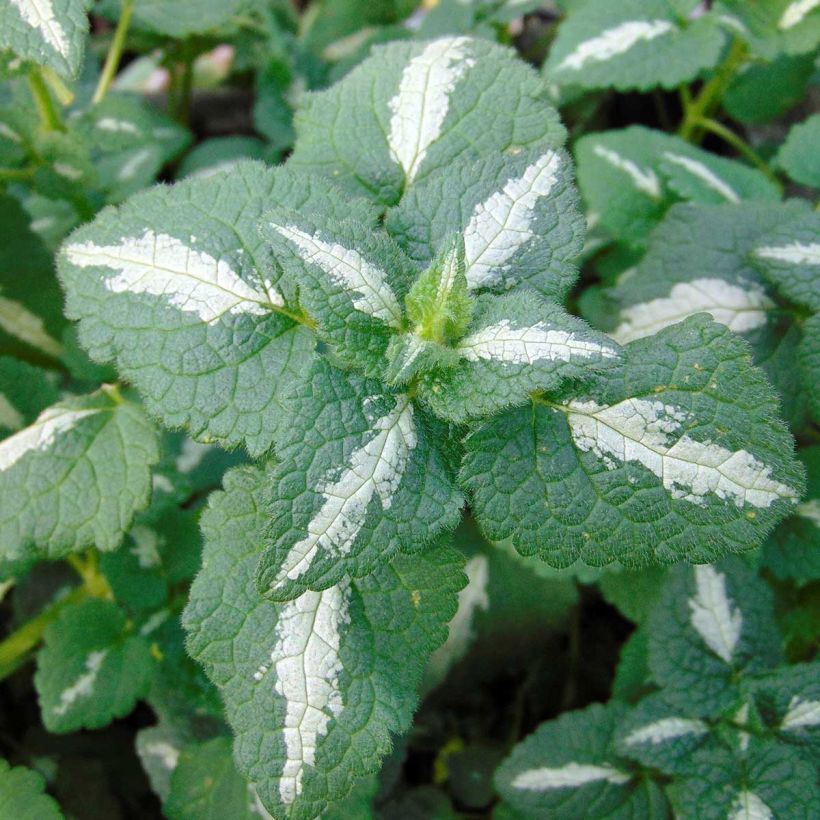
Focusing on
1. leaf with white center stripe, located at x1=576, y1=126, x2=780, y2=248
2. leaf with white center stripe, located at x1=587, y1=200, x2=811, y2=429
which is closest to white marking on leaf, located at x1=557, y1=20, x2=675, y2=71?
leaf with white center stripe, located at x1=576, y1=126, x2=780, y2=248

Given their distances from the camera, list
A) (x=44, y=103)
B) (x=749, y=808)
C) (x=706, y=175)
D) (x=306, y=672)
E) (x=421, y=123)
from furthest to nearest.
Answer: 1. (x=706, y=175)
2. (x=44, y=103)
3. (x=749, y=808)
4. (x=421, y=123)
5. (x=306, y=672)

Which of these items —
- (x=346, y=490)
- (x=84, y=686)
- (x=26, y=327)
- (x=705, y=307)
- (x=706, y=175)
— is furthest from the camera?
(x=26, y=327)

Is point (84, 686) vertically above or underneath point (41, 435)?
underneath

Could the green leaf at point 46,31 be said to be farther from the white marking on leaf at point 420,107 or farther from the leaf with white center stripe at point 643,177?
the leaf with white center stripe at point 643,177

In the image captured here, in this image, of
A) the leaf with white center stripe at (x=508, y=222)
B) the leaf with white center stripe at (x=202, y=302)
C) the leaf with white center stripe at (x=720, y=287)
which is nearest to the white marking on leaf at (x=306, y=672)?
the leaf with white center stripe at (x=202, y=302)

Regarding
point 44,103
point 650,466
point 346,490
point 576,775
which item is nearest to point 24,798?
point 346,490

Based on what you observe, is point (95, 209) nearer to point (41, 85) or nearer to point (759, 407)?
point (41, 85)

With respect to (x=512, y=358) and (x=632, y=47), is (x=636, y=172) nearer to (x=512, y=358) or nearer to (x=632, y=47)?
(x=632, y=47)
